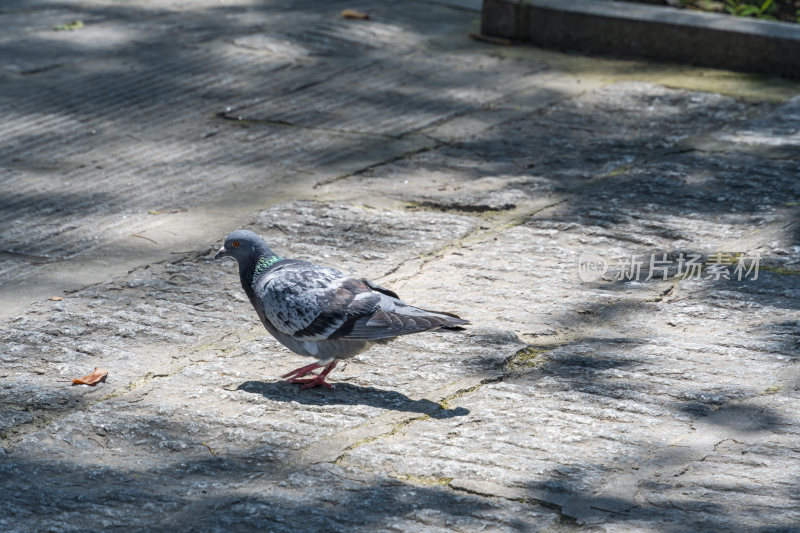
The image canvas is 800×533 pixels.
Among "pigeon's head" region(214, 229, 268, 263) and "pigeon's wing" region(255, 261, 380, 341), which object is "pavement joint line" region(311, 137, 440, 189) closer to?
"pigeon's head" region(214, 229, 268, 263)

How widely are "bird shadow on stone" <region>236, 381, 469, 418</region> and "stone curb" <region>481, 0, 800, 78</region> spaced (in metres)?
5.09

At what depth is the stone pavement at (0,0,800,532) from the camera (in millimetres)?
3357

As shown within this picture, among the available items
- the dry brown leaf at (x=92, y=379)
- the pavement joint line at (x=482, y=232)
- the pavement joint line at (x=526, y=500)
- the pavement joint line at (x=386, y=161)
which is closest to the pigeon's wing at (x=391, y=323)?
the pavement joint line at (x=526, y=500)

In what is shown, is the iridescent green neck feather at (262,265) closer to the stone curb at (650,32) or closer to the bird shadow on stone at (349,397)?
the bird shadow on stone at (349,397)

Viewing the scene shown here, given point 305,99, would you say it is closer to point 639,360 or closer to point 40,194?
point 40,194

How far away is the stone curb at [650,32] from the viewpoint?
7863mm

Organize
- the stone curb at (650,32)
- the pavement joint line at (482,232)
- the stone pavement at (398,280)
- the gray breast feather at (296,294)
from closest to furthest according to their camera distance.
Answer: the stone pavement at (398,280) < the gray breast feather at (296,294) < the pavement joint line at (482,232) < the stone curb at (650,32)

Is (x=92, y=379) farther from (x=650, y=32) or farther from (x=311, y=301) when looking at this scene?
(x=650, y=32)

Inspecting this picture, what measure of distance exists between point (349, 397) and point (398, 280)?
1.10 metres

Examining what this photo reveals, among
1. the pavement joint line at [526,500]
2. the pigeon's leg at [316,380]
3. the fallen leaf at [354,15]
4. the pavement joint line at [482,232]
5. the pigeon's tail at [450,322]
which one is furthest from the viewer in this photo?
the fallen leaf at [354,15]

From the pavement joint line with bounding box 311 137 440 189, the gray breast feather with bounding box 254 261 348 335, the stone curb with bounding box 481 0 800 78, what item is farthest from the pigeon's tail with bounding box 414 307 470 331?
the stone curb with bounding box 481 0 800 78

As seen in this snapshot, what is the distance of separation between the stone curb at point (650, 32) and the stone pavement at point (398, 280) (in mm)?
200

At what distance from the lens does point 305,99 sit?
7.52 metres

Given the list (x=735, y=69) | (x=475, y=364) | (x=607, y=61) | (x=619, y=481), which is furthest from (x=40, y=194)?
(x=735, y=69)
